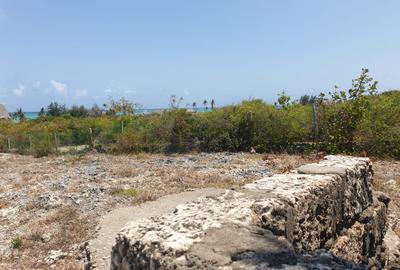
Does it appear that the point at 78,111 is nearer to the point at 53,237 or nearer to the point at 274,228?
the point at 53,237

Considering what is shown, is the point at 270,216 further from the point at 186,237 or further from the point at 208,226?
the point at 186,237

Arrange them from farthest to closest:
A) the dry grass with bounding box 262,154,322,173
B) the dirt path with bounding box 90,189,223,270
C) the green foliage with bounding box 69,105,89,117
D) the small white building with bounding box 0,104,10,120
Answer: the small white building with bounding box 0,104,10,120 → the green foliage with bounding box 69,105,89,117 → the dry grass with bounding box 262,154,322,173 → the dirt path with bounding box 90,189,223,270

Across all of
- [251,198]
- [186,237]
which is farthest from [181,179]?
[186,237]

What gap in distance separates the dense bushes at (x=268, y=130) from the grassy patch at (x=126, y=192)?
28.3ft

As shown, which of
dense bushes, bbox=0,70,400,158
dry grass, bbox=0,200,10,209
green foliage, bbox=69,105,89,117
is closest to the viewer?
dry grass, bbox=0,200,10,209

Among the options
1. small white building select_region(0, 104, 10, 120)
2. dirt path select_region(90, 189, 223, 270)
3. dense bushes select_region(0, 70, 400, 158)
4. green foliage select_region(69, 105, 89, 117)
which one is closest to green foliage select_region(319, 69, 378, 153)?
dense bushes select_region(0, 70, 400, 158)

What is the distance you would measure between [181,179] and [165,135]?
332 inches

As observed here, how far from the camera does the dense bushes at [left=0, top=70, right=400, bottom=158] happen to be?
15312mm

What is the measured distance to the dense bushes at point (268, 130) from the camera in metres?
15.3

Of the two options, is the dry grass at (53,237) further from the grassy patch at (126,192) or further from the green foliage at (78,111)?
the green foliage at (78,111)

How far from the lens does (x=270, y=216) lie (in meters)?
A: 3.38

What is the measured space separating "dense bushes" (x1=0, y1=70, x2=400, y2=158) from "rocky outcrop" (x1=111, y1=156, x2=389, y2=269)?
1055 centimetres

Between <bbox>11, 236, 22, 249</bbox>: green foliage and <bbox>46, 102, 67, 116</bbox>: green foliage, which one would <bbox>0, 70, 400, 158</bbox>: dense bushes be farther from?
<bbox>46, 102, 67, 116</bbox>: green foliage

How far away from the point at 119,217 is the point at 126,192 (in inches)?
85.2
